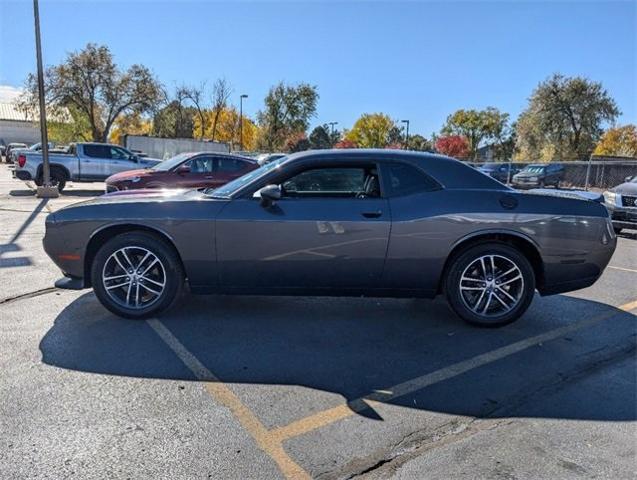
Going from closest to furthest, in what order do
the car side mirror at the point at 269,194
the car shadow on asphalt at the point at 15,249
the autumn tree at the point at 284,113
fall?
1. the car side mirror at the point at 269,194
2. the car shadow on asphalt at the point at 15,249
3. the autumn tree at the point at 284,113

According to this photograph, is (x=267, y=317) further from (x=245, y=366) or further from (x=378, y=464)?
(x=378, y=464)

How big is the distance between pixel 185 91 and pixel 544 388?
4877 centimetres

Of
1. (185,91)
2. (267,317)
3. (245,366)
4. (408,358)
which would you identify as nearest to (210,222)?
(267,317)

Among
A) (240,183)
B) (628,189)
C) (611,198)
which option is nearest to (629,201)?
(628,189)

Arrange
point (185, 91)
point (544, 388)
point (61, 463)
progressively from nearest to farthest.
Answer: point (61, 463), point (544, 388), point (185, 91)

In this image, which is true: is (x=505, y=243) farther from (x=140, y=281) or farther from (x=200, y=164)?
(x=200, y=164)

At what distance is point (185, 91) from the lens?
156 ft

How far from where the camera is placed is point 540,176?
25125 mm

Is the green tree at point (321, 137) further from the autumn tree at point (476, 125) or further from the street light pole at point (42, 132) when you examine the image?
the street light pole at point (42, 132)

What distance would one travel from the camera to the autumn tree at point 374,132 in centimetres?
7144

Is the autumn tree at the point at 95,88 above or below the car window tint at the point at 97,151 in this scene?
above

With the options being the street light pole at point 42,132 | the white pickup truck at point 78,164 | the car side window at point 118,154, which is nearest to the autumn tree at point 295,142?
the car side window at point 118,154

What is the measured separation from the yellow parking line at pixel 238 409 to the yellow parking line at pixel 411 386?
0.08 meters

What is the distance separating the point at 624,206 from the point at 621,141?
6034cm
